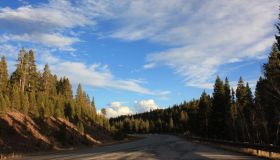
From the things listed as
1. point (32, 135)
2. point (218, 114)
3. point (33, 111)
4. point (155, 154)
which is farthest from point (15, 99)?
point (155, 154)

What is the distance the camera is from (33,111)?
81438mm

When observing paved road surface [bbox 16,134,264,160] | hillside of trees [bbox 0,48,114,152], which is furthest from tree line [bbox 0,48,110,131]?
paved road surface [bbox 16,134,264,160]

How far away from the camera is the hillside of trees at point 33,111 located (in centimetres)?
6644

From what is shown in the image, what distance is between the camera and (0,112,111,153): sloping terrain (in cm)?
5681

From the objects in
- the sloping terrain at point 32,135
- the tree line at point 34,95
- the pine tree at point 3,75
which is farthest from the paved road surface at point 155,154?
the pine tree at point 3,75

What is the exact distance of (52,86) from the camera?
440ft

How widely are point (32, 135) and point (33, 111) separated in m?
17.1

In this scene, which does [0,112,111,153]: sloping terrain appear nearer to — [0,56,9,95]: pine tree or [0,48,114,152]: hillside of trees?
[0,48,114,152]: hillside of trees

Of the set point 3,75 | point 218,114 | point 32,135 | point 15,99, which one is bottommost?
point 32,135

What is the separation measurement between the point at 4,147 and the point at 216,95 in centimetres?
3526

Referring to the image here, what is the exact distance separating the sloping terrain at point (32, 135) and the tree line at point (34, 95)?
253 cm

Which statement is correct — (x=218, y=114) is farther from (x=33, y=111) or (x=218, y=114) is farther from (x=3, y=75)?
(x=3, y=75)

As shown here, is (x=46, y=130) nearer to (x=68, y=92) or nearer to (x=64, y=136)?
(x=64, y=136)

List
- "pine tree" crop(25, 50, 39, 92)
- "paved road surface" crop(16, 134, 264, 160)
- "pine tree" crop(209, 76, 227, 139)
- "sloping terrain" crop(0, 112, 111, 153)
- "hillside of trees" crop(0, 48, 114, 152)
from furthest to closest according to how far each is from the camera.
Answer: "pine tree" crop(25, 50, 39, 92)
"hillside of trees" crop(0, 48, 114, 152)
"pine tree" crop(209, 76, 227, 139)
"sloping terrain" crop(0, 112, 111, 153)
"paved road surface" crop(16, 134, 264, 160)
